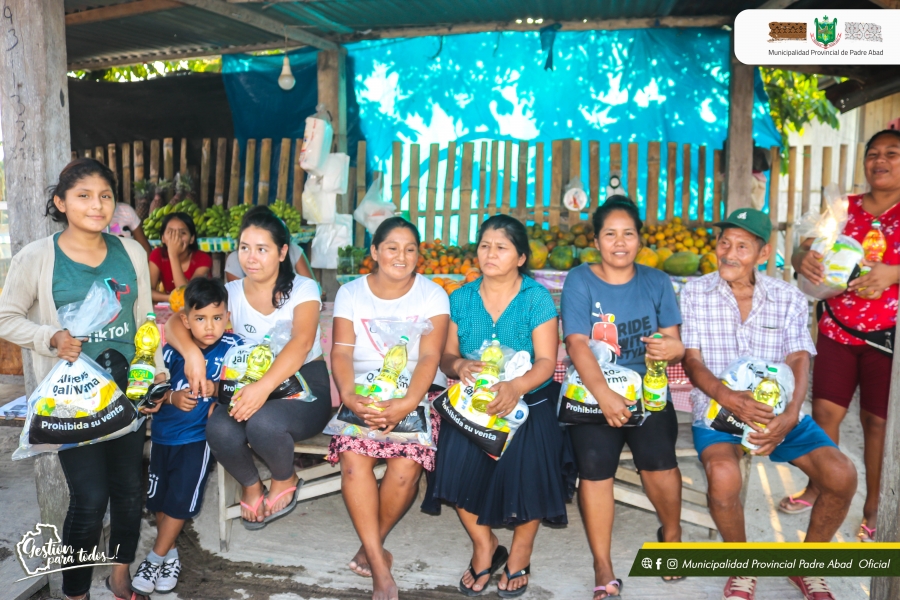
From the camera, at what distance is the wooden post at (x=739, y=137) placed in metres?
6.52

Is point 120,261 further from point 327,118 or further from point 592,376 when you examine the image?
point 327,118

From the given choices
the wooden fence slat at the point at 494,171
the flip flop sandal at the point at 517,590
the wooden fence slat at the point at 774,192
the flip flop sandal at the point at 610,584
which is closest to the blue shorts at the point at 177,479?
the flip flop sandal at the point at 517,590

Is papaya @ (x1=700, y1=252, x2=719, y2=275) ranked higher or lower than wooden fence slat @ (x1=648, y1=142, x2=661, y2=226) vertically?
lower

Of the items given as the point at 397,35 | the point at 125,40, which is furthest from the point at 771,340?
the point at 125,40

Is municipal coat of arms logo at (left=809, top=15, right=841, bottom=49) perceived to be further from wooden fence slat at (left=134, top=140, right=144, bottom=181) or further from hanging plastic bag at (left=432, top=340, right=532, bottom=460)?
wooden fence slat at (left=134, top=140, right=144, bottom=181)

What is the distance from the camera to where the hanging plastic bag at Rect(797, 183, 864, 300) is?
329cm

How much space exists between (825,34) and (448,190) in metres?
5.45

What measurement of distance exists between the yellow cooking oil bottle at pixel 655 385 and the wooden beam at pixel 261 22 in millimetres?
4443

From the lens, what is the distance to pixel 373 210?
672 centimetres

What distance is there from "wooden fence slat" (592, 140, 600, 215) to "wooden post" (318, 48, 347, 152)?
8.52ft

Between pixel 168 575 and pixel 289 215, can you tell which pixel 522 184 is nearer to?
pixel 289 215

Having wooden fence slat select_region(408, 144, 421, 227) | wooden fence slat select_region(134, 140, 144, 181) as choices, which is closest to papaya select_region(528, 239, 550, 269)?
wooden fence slat select_region(408, 144, 421, 227)

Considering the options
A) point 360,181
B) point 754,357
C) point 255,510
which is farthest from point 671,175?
point 255,510

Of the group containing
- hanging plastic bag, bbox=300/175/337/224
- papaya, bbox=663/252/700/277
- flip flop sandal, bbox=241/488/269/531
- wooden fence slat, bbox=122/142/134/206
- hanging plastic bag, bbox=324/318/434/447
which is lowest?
flip flop sandal, bbox=241/488/269/531
